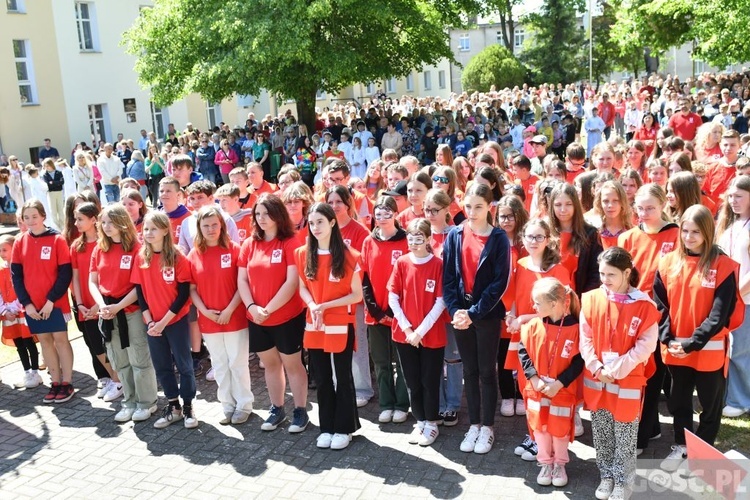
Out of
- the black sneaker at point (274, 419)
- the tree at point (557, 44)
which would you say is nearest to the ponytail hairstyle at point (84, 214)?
the black sneaker at point (274, 419)

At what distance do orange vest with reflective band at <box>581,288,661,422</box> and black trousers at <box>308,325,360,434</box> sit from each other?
190 centimetres

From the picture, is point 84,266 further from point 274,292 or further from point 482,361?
point 482,361

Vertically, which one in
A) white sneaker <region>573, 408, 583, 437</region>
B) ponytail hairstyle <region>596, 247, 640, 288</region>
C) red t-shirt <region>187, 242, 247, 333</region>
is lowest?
white sneaker <region>573, 408, 583, 437</region>

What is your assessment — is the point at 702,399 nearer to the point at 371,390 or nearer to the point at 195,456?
the point at 371,390

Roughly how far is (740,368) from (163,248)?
188 inches

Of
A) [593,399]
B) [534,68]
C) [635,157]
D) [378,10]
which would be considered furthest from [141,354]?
[534,68]

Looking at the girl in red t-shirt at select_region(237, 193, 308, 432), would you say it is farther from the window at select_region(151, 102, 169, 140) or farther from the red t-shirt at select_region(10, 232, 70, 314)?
the window at select_region(151, 102, 169, 140)

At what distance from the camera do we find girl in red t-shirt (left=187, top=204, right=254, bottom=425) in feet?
20.0

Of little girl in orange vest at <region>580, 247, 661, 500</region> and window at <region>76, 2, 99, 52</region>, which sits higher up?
window at <region>76, 2, 99, 52</region>

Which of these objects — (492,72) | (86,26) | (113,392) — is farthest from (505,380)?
(492,72)

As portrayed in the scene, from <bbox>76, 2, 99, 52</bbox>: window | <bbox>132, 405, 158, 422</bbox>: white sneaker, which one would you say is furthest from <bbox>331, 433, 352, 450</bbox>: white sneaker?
<bbox>76, 2, 99, 52</bbox>: window

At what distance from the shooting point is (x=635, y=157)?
9109 mm

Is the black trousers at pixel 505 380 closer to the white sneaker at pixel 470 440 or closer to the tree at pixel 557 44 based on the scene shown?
the white sneaker at pixel 470 440

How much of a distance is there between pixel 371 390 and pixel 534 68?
47.3m
